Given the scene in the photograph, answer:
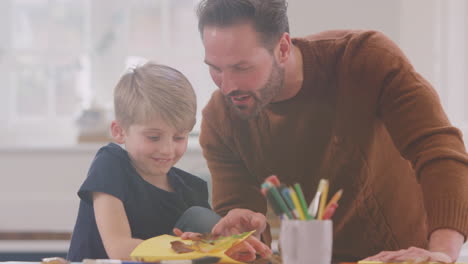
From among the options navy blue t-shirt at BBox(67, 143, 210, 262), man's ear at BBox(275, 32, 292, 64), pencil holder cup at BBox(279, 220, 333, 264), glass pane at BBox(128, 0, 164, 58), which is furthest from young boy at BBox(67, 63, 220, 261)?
glass pane at BBox(128, 0, 164, 58)

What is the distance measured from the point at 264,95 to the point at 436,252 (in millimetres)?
475

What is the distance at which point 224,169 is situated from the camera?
1.55 meters

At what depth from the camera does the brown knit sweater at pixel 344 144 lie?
1.53 metres

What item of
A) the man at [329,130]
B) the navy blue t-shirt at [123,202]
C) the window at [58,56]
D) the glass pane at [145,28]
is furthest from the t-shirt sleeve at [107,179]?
the window at [58,56]

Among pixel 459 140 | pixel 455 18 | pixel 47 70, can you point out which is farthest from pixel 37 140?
pixel 459 140

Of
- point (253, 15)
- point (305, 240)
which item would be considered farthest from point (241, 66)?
point (305, 240)

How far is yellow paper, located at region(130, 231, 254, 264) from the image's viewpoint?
127 cm

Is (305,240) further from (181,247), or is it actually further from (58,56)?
(58,56)

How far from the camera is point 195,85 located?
152 centimetres

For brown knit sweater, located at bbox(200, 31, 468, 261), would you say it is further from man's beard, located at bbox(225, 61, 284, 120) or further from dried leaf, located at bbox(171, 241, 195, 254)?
dried leaf, located at bbox(171, 241, 195, 254)

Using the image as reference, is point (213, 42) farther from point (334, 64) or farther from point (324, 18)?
point (324, 18)

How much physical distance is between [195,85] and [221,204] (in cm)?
26

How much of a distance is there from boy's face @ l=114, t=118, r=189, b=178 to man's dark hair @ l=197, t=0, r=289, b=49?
229mm

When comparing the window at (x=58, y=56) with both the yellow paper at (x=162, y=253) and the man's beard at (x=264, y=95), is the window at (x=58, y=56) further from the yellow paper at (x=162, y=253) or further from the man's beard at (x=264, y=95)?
the yellow paper at (x=162, y=253)
